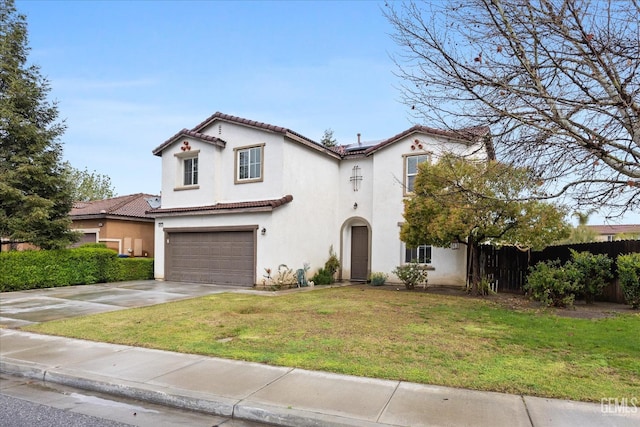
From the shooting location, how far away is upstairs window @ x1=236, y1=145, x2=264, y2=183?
16359mm

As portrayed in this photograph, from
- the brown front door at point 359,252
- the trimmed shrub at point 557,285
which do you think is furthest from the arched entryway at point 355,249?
the trimmed shrub at point 557,285

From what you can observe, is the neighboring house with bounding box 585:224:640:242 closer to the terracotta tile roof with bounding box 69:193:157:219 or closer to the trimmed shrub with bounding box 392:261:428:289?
the trimmed shrub with bounding box 392:261:428:289

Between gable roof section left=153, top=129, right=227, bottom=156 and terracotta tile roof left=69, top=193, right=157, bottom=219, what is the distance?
4.43 m

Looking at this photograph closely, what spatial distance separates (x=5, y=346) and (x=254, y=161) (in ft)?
35.7

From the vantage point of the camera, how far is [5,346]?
698 centimetres

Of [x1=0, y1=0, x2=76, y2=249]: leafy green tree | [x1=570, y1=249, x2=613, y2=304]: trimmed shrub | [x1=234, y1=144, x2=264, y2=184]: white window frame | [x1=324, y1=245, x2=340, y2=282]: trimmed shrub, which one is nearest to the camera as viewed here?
[x1=570, y1=249, x2=613, y2=304]: trimmed shrub

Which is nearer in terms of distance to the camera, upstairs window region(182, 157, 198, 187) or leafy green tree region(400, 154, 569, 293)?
leafy green tree region(400, 154, 569, 293)

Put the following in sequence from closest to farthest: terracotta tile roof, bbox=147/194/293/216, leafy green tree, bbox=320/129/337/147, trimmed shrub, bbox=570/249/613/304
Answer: trimmed shrub, bbox=570/249/613/304 < terracotta tile roof, bbox=147/194/293/216 < leafy green tree, bbox=320/129/337/147

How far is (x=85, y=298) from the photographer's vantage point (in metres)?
12.6

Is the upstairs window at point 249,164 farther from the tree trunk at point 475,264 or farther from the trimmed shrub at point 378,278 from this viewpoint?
the tree trunk at point 475,264

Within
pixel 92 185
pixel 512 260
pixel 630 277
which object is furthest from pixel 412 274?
pixel 92 185

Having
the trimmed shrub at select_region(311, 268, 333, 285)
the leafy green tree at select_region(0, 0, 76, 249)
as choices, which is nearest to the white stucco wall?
the trimmed shrub at select_region(311, 268, 333, 285)

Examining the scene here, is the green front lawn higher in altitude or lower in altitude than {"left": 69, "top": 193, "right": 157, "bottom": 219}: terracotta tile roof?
lower

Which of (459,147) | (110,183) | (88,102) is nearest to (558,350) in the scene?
(459,147)
